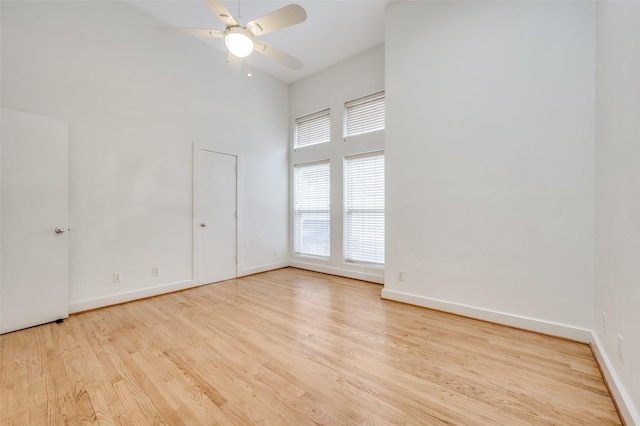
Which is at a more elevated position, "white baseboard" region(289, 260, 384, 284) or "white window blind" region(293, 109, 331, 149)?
"white window blind" region(293, 109, 331, 149)

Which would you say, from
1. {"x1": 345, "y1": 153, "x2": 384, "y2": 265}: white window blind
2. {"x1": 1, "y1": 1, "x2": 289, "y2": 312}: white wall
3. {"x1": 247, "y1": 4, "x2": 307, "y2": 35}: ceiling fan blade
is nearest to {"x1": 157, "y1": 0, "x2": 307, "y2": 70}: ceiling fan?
{"x1": 247, "y1": 4, "x2": 307, "y2": 35}: ceiling fan blade

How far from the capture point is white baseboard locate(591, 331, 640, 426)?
134 cm

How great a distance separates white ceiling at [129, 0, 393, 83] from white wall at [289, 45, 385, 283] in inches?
9.8

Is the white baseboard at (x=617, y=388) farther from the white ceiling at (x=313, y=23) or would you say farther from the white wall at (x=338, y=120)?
the white ceiling at (x=313, y=23)

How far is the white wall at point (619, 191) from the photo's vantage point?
1.40 m

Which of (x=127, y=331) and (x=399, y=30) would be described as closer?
(x=127, y=331)

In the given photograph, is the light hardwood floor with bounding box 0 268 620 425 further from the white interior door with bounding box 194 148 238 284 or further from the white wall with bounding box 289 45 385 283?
the white wall with bounding box 289 45 385 283

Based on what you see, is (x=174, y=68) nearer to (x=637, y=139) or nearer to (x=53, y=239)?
(x=53, y=239)

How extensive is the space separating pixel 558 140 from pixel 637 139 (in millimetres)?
1195

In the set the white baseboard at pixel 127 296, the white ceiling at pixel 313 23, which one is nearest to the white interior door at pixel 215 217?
the white baseboard at pixel 127 296

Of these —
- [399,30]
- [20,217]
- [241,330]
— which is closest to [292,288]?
[241,330]

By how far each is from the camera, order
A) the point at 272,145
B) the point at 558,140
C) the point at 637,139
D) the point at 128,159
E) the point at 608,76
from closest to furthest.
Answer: the point at 637,139
the point at 608,76
the point at 558,140
the point at 128,159
the point at 272,145

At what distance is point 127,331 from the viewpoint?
2549 mm

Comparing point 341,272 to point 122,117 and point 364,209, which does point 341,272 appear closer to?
point 364,209
